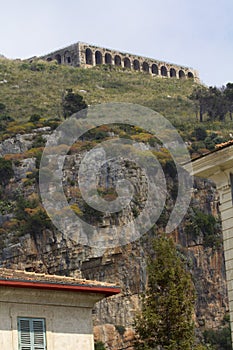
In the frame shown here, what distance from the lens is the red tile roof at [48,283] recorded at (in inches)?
1104

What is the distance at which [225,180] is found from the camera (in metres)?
27.1

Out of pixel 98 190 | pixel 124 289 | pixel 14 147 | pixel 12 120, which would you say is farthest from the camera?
pixel 12 120

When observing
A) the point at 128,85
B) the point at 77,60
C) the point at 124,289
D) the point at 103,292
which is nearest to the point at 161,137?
the point at 124,289

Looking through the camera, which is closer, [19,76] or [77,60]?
[19,76]

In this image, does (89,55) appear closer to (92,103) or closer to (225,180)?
(92,103)

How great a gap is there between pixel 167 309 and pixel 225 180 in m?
16.6

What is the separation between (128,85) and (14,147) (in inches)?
1901

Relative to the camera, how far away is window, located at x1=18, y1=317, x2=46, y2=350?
2794 centimetres

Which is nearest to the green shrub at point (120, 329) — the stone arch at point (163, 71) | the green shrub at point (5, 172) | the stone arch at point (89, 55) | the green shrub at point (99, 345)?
the green shrub at point (99, 345)

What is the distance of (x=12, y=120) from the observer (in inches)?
5320

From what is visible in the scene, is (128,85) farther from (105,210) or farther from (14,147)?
(105,210)

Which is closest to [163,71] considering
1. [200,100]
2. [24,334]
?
[200,100]

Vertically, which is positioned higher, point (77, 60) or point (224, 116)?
point (77, 60)

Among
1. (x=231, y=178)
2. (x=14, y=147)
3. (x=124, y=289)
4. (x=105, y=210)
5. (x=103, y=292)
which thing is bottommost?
(x=103, y=292)
